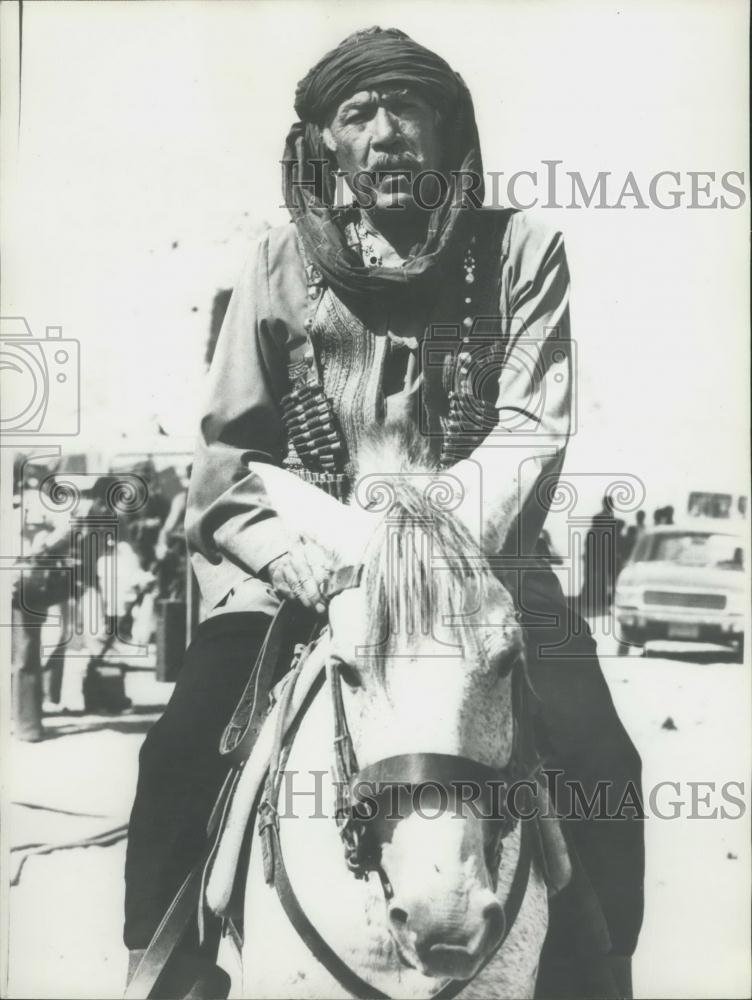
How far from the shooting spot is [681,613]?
4109mm

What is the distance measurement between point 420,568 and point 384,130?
1417mm

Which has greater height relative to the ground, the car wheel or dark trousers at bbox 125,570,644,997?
the car wheel

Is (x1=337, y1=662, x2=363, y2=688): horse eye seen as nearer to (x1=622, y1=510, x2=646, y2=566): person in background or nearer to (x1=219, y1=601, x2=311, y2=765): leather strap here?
(x1=219, y1=601, x2=311, y2=765): leather strap

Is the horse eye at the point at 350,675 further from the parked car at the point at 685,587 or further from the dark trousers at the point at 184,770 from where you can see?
the parked car at the point at 685,587

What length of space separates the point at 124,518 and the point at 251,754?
901 millimetres

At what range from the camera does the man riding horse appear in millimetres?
3912

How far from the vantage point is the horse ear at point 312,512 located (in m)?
3.80

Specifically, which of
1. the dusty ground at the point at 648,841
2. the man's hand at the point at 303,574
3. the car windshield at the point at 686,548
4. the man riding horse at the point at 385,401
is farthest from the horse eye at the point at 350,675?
the car windshield at the point at 686,548

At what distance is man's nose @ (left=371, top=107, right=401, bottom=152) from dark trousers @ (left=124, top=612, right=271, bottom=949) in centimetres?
153

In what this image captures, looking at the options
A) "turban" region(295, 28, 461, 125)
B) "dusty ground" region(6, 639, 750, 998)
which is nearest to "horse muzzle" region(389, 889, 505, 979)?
"dusty ground" region(6, 639, 750, 998)

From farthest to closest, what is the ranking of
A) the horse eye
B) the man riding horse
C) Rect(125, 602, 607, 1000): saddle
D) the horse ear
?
the man riding horse
the horse ear
Rect(125, 602, 607, 1000): saddle
the horse eye

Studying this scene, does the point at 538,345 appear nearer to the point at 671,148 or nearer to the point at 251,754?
the point at 671,148

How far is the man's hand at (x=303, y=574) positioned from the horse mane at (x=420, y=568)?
191 mm

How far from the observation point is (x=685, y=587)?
4.13m
